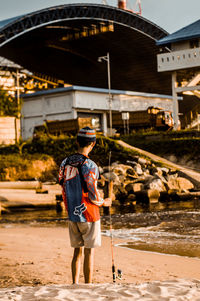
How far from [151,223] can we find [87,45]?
52056 millimetres

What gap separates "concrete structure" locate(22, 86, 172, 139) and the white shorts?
3887 centimetres

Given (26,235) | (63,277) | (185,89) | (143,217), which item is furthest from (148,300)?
(185,89)

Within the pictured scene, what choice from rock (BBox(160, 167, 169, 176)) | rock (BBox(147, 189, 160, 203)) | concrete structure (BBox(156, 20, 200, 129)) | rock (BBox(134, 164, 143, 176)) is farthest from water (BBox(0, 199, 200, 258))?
concrete structure (BBox(156, 20, 200, 129))

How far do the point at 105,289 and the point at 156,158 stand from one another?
25202 millimetres

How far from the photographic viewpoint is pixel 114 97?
49469 millimetres

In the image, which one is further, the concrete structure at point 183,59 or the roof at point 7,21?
the roof at point 7,21

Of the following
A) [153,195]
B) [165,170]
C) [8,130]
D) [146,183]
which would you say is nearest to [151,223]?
[153,195]

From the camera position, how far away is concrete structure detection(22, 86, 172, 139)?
45.7m

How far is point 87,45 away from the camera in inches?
2511

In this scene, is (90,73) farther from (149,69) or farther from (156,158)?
(156,158)

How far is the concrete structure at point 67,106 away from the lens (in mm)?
45656

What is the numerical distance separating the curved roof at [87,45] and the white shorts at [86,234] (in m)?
43.2

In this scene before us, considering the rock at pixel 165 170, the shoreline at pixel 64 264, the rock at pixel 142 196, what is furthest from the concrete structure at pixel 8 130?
the shoreline at pixel 64 264

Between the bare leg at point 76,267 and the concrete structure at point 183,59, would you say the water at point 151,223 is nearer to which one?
the bare leg at point 76,267
